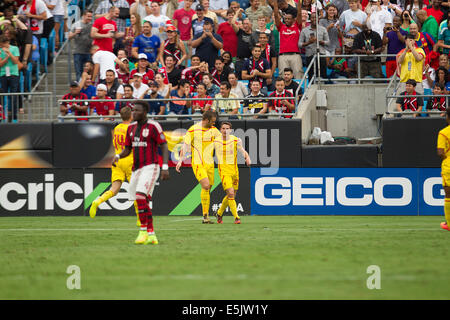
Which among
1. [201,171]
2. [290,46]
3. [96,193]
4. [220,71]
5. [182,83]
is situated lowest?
[96,193]

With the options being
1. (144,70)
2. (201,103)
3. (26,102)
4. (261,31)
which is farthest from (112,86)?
(261,31)

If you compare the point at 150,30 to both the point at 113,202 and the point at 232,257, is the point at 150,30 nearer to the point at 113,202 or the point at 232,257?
the point at 113,202

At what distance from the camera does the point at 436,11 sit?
21562mm

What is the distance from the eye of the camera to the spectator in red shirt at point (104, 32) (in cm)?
2216

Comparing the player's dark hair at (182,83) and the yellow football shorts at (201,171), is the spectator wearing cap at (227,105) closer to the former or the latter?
the player's dark hair at (182,83)

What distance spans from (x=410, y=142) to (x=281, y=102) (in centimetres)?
332

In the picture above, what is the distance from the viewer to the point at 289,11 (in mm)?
22266

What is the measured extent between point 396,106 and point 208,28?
560 cm

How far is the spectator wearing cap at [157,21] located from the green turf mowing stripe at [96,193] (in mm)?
4927

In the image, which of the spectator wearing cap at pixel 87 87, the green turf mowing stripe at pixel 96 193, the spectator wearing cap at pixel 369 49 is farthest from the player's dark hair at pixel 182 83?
the spectator wearing cap at pixel 369 49

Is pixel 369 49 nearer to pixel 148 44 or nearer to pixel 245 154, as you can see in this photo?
pixel 148 44

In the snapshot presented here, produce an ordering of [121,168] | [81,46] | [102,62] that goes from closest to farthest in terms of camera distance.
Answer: [121,168], [102,62], [81,46]

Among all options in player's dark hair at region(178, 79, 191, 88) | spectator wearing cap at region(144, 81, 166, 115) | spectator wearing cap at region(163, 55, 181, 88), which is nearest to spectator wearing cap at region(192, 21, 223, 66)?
spectator wearing cap at region(163, 55, 181, 88)
